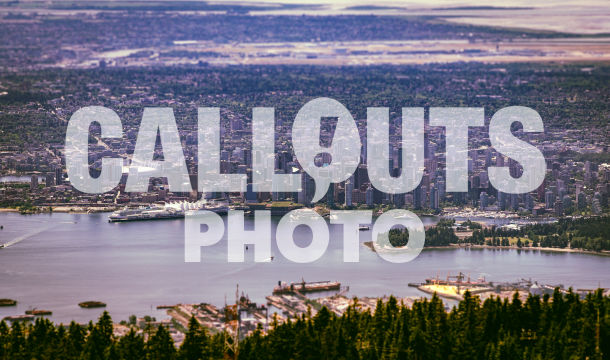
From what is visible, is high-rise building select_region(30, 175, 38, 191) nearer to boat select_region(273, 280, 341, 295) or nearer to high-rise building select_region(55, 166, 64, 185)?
high-rise building select_region(55, 166, 64, 185)

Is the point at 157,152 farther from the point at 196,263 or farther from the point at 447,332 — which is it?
the point at 447,332

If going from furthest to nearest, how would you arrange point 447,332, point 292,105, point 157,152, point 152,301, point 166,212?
point 292,105 → point 157,152 → point 166,212 → point 152,301 → point 447,332

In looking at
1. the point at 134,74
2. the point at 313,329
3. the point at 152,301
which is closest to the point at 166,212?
the point at 152,301

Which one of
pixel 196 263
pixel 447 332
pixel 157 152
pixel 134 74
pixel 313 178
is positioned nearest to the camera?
pixel 447 332

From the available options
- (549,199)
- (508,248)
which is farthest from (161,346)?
(549,199)

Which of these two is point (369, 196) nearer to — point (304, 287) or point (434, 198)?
point (434, 198)

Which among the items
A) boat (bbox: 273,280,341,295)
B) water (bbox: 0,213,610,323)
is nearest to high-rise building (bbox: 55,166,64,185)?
water (bbox: 0,213,610,323)

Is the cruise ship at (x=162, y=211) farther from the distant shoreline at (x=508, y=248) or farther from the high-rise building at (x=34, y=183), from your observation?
the distant shoreline at (x=508, y=248)
